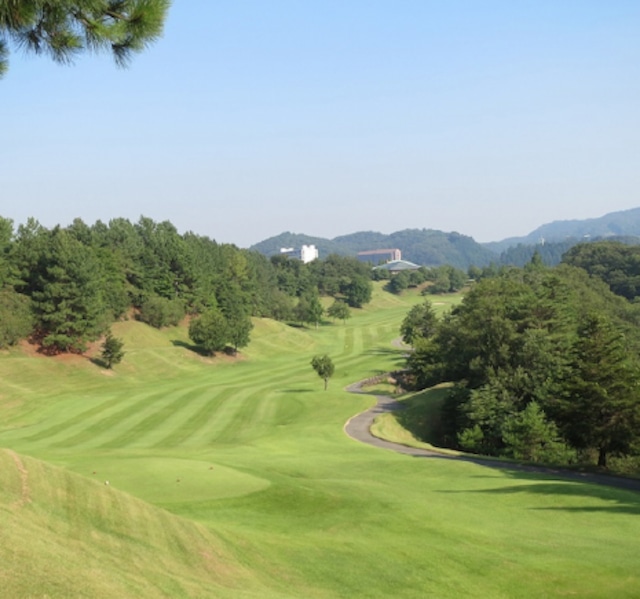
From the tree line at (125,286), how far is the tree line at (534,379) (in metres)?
36.4

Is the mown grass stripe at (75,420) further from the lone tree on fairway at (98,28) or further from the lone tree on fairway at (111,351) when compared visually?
the lone tree on fairway at (98,28)

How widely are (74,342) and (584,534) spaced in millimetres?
62871

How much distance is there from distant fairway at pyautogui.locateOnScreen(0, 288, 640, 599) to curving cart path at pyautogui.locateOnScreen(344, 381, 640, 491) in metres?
1.75

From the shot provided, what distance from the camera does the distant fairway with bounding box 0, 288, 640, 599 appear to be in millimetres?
12925

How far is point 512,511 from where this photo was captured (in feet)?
71.8

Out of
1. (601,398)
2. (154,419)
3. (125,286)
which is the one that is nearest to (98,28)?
(601,398)

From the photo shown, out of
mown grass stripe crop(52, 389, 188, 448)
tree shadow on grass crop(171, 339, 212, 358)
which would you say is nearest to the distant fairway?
mown grass stripe crop(52, 389, 188, 448)

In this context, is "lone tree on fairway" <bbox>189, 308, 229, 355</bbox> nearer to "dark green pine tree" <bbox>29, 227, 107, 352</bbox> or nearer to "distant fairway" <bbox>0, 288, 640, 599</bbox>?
"dark green pine tree" <bbox>29, 227, 107, 352</bbox>

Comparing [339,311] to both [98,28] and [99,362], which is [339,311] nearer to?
[99,362]

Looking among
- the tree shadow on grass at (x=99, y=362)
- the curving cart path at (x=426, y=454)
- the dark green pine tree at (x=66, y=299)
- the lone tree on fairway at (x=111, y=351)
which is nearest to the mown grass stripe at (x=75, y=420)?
the lone tree on fairway at (x=111, y=351)

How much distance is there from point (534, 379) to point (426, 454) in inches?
676

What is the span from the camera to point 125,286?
305ft

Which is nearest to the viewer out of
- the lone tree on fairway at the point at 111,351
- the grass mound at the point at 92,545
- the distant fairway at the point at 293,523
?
the grass mound at the point at 92,545

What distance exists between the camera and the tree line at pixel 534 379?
1545 inches
